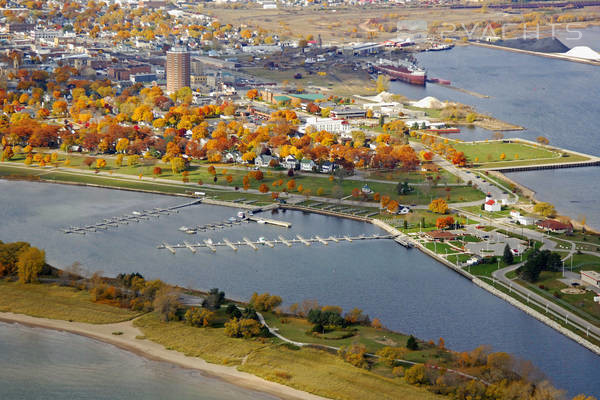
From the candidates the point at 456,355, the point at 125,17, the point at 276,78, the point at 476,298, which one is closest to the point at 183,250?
the point at 476,298

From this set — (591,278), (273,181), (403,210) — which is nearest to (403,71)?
(273,181)

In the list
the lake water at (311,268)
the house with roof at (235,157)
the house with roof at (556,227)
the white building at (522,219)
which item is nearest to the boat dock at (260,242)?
the lake water at (311,268)

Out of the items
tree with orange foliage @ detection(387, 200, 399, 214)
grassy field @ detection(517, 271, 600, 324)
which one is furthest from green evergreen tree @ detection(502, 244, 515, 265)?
tree with orange foliage @ detection(387, 200, 399, 214)

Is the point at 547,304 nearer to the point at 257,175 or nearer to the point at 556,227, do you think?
the point at 556,227

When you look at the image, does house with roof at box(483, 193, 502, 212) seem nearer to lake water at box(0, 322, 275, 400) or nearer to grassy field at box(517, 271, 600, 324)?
grassy field at box(517, 271, 600, 324)

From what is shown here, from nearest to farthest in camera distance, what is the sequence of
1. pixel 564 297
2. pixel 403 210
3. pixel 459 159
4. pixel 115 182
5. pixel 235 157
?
pixel 564 297 < pixel 403 210 < pixel 115 182 < pixel 459 159 < pixel 235 157

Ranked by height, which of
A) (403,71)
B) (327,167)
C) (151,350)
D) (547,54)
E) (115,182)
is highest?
Result: (547,54)
